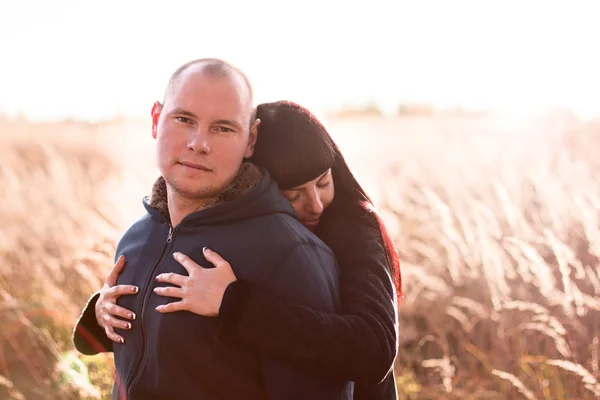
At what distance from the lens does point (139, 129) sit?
14344 millimetres

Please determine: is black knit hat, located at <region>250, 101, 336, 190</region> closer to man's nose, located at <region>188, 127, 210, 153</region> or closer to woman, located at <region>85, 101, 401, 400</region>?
woman, located at <region>85, 101, 401, 400</region>

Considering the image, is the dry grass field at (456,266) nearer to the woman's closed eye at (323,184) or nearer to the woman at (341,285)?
the woman at (341,285)

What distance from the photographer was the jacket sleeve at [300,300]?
195cm

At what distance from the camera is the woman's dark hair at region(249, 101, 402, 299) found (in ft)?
7.81

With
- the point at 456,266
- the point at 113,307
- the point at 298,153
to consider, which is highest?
the point at 298,153

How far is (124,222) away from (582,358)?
3366mm

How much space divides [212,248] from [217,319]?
0.69 feet

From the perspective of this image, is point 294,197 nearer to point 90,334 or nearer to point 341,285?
point 341,285

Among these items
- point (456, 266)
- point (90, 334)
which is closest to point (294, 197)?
point (90, 334)

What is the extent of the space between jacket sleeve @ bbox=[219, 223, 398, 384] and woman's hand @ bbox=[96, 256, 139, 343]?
0.39 meters

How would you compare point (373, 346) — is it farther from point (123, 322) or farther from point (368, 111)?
point (368, 111)

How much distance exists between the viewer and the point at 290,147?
7.80ft

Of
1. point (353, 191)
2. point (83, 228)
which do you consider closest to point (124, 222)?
point (83, 228)

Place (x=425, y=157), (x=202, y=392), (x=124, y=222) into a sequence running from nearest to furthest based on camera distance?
(x=202, y=392) → (x=124, y=222) → (x=425, y=157)
